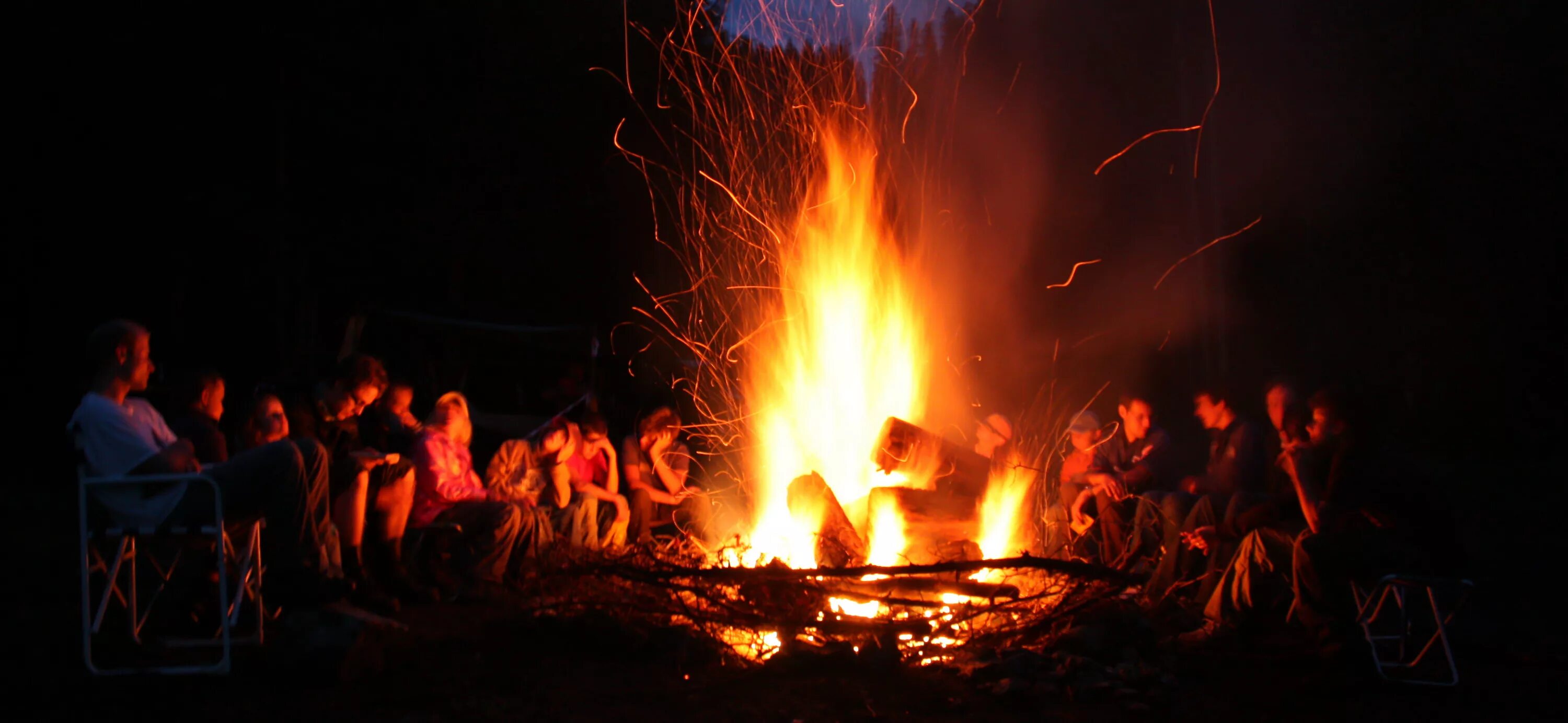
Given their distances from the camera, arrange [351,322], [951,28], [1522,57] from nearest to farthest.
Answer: [351,322] < [951,28] < [1522,57]

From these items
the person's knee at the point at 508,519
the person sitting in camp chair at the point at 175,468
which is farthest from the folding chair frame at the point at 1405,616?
the person sitting in camp chair at the point at 175,468

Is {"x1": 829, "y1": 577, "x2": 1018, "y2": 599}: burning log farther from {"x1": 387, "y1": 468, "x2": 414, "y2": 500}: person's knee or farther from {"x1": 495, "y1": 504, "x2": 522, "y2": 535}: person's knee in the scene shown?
{"x1": 387, "y1": 468, "x2": 414, "y2": 500}: person's knee

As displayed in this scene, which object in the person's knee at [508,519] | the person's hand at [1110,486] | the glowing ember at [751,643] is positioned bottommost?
the glowing ember at [751,643]

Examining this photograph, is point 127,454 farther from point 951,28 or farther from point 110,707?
point 951,28

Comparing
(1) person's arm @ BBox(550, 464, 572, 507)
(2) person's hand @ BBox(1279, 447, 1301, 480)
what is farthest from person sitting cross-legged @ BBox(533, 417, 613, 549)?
(2) person's hand @ BBox(1279, 447, 1301, 480)

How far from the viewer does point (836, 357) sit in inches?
242

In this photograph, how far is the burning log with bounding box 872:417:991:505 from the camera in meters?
5.68

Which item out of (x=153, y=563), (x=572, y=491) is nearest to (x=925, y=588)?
(x=572, y=491)

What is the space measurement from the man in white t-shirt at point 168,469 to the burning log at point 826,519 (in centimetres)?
245

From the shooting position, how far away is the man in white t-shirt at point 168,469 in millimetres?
3719

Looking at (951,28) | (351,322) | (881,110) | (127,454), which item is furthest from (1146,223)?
(127,454)

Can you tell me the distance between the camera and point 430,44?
51.9 ft

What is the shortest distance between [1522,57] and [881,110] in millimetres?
11741

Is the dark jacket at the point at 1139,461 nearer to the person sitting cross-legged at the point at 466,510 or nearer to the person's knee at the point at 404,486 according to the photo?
the person sitting cross-legged at the point at 466,510
